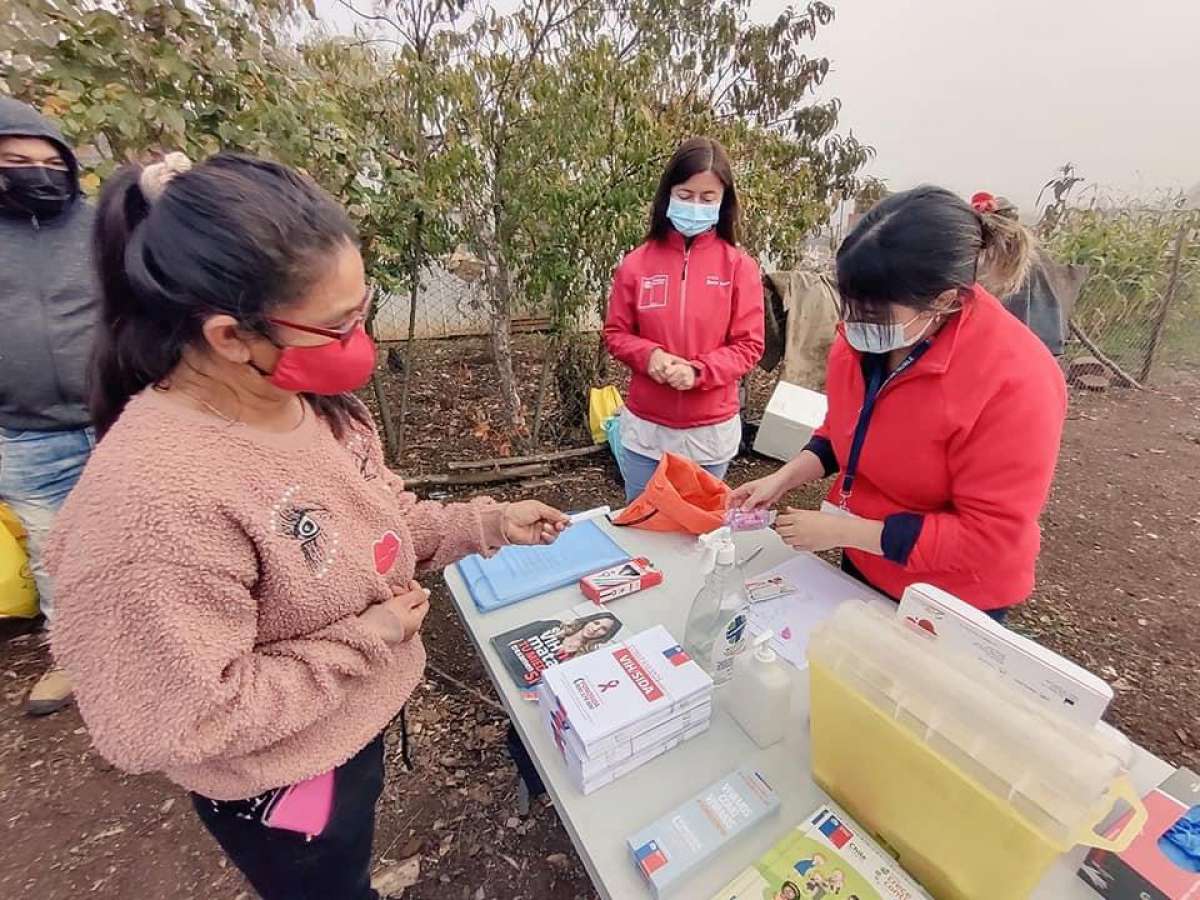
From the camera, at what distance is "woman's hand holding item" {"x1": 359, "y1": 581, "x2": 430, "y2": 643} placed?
0.98 metres

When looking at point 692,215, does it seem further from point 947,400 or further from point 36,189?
point 36,189

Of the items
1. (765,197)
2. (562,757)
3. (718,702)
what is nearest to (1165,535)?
(765,197)

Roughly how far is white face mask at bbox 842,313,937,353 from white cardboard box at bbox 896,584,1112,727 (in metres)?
→ 0.54

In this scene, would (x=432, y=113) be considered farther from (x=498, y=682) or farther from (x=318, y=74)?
(x=498, y=682)

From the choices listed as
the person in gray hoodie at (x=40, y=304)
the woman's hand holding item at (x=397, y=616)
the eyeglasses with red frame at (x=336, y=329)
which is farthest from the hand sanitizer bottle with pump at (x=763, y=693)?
the person in gray hoodie at (x=40, y=304)

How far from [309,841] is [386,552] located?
0.54 m

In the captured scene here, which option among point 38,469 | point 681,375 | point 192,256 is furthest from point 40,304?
point 681,375

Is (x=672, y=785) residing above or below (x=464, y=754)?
above

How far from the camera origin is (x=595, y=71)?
305 centimetres

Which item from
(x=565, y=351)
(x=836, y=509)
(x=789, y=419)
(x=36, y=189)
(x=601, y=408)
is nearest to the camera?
(x=836, y=509)

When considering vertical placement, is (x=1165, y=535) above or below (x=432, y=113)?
below

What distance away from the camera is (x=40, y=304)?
76.6 inches

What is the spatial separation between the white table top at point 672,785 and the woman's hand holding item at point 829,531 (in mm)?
210

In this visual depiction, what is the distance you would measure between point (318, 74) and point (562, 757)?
3.26m
